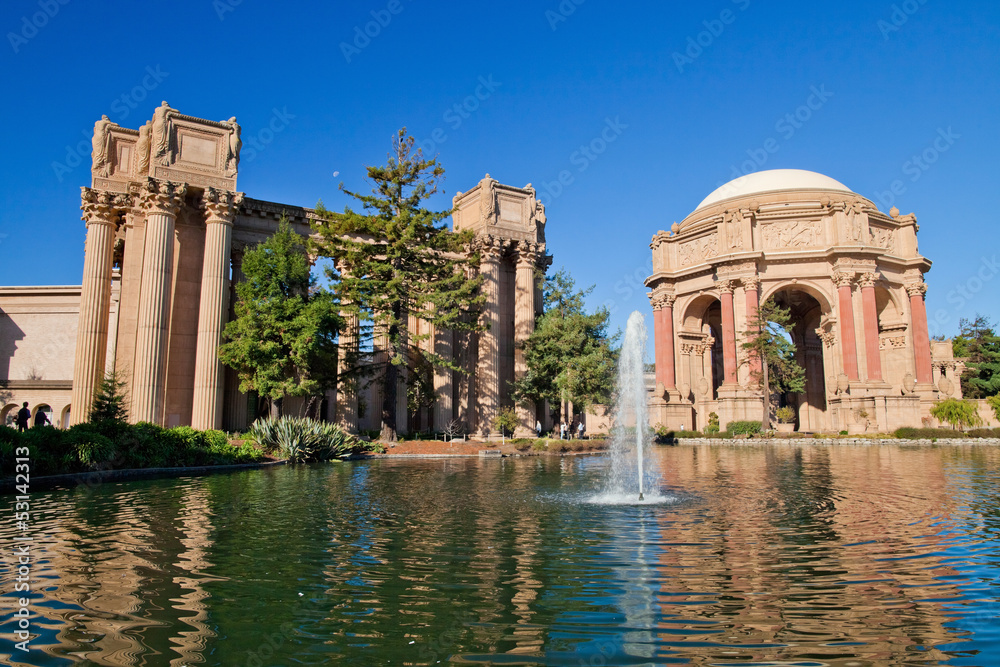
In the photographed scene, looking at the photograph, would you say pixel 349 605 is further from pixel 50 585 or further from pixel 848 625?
pixel 848 625

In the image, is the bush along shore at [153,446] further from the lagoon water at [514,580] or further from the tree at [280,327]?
the lagoon water at [514,580]

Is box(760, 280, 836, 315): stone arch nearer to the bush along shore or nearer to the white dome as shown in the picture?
the white dome

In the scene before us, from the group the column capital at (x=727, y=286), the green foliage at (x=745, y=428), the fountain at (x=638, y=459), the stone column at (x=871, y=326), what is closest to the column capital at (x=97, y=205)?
the fountain at (x=638, y=459)

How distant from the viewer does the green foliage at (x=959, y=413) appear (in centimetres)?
3731

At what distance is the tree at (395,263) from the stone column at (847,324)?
31.2 meters

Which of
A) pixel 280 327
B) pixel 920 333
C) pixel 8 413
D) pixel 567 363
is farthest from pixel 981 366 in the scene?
pixel 8 413

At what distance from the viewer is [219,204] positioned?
83.0 feet

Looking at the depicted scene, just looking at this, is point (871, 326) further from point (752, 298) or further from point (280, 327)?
point (280, 327)

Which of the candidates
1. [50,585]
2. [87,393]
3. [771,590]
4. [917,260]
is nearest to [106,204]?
[87,393]

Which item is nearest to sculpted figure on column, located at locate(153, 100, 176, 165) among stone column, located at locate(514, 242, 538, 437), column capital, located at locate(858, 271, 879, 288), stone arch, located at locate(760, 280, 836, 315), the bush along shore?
the bush along shore

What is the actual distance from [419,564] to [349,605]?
4.50 feet

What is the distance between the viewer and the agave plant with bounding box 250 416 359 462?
19.8m

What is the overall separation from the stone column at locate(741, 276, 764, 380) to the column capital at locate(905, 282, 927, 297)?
12.7m

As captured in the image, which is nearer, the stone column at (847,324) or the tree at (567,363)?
the tree at (567,363)
